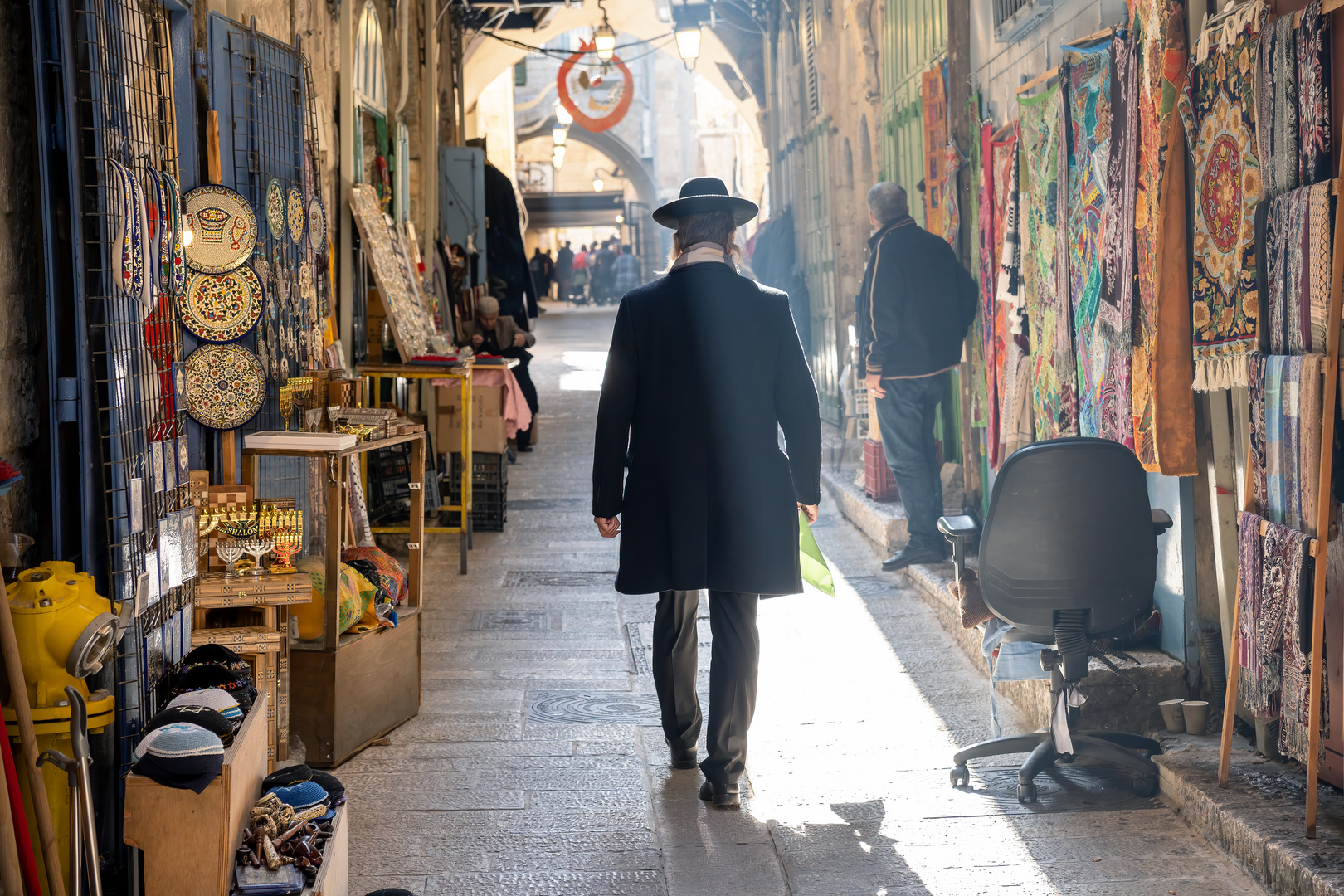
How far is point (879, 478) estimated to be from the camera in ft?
24.7

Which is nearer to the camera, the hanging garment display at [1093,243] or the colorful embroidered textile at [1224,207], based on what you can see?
the colorful embroidered textile at [1224,207]

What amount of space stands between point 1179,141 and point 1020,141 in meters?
1.68

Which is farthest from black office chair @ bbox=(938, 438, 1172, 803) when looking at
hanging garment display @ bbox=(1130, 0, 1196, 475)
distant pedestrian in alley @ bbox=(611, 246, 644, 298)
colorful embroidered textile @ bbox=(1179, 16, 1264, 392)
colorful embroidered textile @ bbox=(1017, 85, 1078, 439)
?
distant pedestrian in alley @ bbox=(611, 246, 644, 298)

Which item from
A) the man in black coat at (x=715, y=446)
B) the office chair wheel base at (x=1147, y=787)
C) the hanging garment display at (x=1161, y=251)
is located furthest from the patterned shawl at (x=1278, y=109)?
the office chair wheel base at (x=1147, y=787)

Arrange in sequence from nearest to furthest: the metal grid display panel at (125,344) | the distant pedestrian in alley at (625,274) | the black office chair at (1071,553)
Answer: the metal grid display panel at (125,344)
the black office chair at (1071,553)
the distant pedestrian in alley at (625,274)

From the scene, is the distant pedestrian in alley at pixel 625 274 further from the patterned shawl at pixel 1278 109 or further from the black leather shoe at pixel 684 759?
the patterned shawl at pixel 1278 109

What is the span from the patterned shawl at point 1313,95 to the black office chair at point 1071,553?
0.88 meters

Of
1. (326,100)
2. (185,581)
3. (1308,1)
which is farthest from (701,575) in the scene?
(326,100)

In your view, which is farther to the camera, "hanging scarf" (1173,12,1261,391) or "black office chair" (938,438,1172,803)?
"black office chair" (938,438,1172,803)

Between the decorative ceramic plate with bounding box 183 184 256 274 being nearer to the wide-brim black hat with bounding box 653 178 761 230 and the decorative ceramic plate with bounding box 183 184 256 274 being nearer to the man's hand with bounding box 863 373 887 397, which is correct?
the wide-brim black hat with bounding box 653 178 761 230

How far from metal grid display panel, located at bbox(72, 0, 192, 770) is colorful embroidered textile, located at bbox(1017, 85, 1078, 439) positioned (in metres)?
3.00

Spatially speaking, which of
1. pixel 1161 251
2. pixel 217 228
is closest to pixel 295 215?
pixel 217 228

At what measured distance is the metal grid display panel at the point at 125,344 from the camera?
9.52 feet

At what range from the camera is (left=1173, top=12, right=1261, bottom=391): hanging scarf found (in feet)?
10.6
